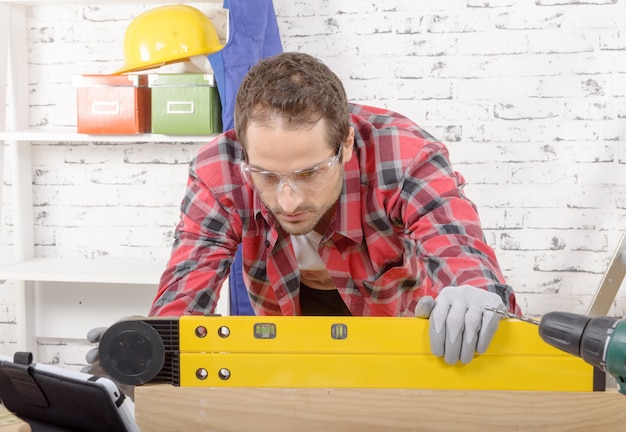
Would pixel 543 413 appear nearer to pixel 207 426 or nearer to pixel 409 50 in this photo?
pixel 207 426

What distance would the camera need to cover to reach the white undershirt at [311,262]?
6.15ft

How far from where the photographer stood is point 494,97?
300 centimetres

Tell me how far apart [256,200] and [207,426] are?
0.69 metres

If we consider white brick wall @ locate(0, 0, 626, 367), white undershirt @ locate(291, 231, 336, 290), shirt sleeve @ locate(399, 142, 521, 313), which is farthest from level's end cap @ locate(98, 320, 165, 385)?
white brick wall @ locate(0, 0, 626, 367)

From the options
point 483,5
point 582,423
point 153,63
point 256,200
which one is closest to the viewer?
point 582,423

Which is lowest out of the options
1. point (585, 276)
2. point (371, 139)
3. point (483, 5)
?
point (585, 276)

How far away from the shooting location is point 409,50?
3.03 meters

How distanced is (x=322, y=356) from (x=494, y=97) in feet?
6.98

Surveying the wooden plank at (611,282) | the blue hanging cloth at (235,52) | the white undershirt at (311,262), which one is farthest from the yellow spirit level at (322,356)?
the blue hanging cloth at (235,52)

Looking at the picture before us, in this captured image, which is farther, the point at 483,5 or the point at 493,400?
the point at 483,5

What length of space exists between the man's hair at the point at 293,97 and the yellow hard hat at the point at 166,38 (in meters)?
1.13

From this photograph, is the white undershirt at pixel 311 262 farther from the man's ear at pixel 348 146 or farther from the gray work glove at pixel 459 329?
the gray work glove at pixel 459 329

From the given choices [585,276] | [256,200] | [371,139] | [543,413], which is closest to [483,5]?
[585,276]

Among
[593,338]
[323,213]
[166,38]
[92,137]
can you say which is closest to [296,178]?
[323,213]
